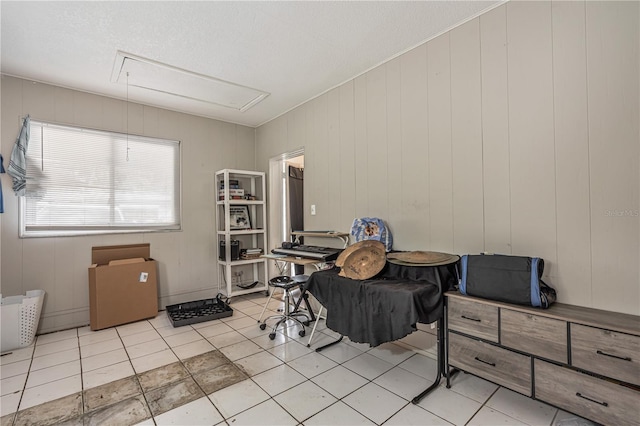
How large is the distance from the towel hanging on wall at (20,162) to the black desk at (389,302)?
3.19 m

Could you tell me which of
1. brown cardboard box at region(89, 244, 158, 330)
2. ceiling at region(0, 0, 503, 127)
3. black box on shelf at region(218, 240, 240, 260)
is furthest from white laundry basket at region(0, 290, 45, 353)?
ceiling at region(0, 0, 503, 127)

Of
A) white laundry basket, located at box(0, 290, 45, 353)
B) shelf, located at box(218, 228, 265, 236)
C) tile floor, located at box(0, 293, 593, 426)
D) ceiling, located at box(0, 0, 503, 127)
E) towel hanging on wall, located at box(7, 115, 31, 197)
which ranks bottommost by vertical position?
tile floor, located at box(0, 293, 593, 426)

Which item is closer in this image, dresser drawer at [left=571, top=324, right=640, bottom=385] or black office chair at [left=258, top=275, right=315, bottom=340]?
dresser drawer at [left=571, top=324, right=640, bottom=385]

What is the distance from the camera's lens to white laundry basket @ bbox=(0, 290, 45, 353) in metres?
2.74

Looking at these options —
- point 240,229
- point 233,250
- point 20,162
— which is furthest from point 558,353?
point 20,162

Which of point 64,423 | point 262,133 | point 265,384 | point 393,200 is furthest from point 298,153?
point 64,423

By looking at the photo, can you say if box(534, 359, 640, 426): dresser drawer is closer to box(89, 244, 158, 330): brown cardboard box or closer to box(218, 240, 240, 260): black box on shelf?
box(218, 240, 240, 260): black box on shelf

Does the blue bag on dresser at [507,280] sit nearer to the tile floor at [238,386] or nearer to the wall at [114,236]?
the tile floor at [238,386]

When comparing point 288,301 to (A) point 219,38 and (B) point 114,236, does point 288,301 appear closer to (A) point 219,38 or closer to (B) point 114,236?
(B) point 114,236

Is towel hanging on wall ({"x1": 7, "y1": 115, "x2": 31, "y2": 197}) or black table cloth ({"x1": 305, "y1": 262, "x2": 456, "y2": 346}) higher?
towel hanging on wall ({"x1": 7, "y1": 115, "x2": 31, "y2": 197})

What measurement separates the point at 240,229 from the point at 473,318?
336cm

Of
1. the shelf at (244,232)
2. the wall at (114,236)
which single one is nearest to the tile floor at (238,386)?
the wall at (114,236)

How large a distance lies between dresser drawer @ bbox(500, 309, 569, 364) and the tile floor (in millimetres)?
426

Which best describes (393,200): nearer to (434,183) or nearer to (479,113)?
(434,183)
